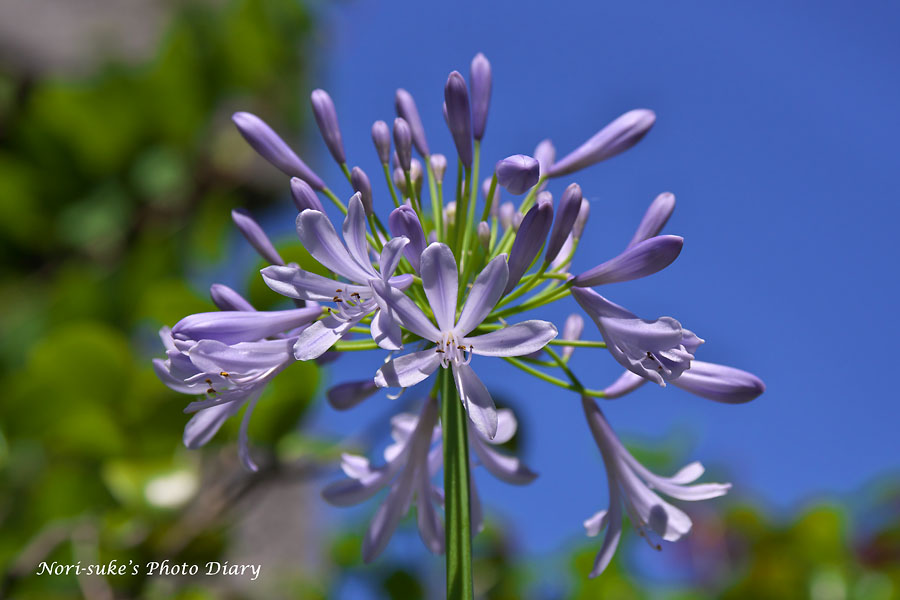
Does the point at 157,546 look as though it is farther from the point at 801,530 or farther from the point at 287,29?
the point at 287,29

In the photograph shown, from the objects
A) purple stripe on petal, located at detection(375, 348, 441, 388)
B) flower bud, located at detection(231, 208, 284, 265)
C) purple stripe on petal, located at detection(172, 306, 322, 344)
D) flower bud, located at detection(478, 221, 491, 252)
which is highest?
flower bud, located at detection(231, 208, 284, 265)

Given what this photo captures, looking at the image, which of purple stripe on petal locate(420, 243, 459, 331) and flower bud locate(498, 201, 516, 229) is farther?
flower bud locate(498, 201, 516, 229)

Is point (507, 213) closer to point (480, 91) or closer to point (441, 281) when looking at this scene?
point (480, 91)

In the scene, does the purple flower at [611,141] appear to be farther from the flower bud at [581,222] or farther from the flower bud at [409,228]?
the flower bud at [409,228]

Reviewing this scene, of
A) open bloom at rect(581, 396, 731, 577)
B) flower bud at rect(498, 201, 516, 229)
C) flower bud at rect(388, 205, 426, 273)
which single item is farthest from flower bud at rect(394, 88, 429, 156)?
open bloom at rect(581, 396, 731, 577)

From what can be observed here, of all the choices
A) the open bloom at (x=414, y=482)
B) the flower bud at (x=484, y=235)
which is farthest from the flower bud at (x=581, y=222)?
the open bloom at (x=414, y=482)

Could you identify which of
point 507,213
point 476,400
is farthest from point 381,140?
point 476,400

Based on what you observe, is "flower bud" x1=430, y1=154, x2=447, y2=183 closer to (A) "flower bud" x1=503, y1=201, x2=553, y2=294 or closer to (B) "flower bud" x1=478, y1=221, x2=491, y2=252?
(B) "flower bud" x1=478, y1=221, x2=491, y2=252
